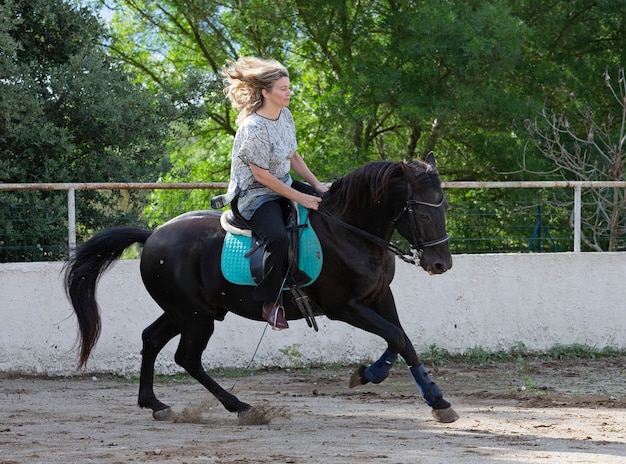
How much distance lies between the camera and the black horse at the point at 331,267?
244 inches

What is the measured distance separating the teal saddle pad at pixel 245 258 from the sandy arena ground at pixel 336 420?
108 cm

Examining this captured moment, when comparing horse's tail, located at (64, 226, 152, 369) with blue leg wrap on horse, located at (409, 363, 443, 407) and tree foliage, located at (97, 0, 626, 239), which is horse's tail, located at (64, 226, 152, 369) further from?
tree foliage, located at (97, 0, 626, 239)

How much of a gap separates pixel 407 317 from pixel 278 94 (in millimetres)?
4076

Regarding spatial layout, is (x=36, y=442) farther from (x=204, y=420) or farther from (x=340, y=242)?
(x=340, y=242)

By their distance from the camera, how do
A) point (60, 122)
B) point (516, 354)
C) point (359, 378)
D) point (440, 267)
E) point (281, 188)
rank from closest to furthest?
point (440, 267) < point (281, 188) < point (359, 378) < point (516, 354) < point (60, 122)

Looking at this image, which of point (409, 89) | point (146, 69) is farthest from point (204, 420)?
point (146, 69)

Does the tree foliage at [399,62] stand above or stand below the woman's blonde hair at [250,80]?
→ above

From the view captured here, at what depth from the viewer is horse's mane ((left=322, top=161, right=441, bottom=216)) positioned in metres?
6.20

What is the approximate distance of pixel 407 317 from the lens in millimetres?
9781

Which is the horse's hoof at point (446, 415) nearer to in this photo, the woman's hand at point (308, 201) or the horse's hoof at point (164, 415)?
the woman's hand at point (308, 201)

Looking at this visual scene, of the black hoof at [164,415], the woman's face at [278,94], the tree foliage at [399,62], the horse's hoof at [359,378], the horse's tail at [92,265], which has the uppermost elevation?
the tree foliage at [399,62]

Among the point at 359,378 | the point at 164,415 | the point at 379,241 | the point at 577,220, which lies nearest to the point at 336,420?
the point at 359,378

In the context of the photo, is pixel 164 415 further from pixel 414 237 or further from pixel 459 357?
pixel 459 357

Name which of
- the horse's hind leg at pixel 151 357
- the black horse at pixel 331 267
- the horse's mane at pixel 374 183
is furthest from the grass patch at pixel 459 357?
the horse's mane at pixel 374 183
